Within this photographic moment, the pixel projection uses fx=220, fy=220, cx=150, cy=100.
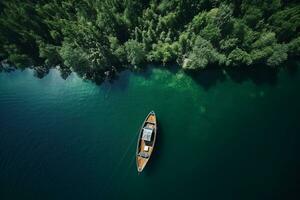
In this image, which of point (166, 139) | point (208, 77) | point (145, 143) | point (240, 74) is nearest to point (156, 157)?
point (145, 143)

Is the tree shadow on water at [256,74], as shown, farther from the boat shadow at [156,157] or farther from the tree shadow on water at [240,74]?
the boat shadow at [156,157]

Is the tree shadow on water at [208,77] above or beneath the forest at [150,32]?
beneath

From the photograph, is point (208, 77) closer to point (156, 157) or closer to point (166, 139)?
point (166, 139)

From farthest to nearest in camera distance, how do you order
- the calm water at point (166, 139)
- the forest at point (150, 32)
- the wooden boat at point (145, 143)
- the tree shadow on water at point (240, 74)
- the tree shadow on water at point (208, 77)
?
1. the tree shadow on water at point (208, 77)
2. the tree shadow on water at point (240, 74)
3. the wooden boat at point (145, 143)
4. the calm water at point (166, 139)
5. the forest at point (150, 32)

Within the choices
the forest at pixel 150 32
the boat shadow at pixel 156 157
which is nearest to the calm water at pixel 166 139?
the boat shadow at pixel 156 157

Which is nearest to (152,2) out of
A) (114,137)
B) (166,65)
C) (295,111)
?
(166,65)

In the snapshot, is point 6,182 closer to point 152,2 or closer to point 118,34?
point 118,34

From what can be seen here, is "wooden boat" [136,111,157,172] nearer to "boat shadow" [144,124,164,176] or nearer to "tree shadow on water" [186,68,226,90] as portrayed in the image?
"boat shadow" [144,124,164,176]
